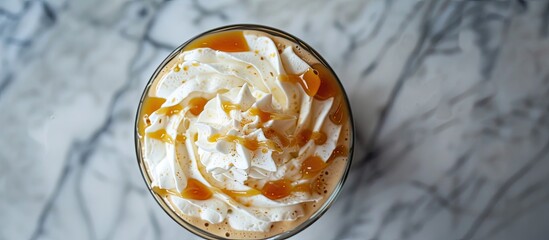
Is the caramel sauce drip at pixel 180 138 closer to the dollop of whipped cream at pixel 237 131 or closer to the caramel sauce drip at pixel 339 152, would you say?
the dollop of whipped cream at pixel 237 131

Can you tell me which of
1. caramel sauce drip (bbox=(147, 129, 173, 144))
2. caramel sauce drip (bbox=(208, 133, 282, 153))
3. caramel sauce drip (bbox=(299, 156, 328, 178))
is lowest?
caramel sauce drip (bbox=(208, 133, 282, 153))

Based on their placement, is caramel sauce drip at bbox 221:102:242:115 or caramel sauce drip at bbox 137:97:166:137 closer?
caramel sauce drip at bbox 221:102:242:115

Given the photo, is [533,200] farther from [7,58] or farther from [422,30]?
[7,58]

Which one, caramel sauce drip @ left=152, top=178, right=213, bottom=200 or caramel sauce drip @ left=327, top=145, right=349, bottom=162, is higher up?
caramel sauce drip @ left=327, top=145, right=349, bottom=162

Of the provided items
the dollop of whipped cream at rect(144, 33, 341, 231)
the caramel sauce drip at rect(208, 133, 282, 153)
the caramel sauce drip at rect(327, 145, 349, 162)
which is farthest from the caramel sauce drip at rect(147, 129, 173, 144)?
the caramel sauce drip at rect(327, 145, 349, 162)

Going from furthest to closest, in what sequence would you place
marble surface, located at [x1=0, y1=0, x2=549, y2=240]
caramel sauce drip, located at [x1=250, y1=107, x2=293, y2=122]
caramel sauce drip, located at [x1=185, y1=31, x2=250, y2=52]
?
marble surface, located at [x1=0, y1=0, x2=549, y2=240], caramel sauce drip, located at [x1=185, y1=31, x2=250, y2=52], caramel sauce drip, located at [x1=250, y1=107, x2=293, y2=122]

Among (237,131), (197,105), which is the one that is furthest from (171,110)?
(237,131)

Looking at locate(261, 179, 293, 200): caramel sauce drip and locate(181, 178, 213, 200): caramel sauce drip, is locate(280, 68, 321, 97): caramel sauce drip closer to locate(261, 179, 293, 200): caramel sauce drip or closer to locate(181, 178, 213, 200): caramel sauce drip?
locate(261, 179, 293, 200): caramel sauce drip

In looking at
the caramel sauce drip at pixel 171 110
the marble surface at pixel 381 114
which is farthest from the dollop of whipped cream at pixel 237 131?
the marble surface at pixel 381 114
